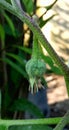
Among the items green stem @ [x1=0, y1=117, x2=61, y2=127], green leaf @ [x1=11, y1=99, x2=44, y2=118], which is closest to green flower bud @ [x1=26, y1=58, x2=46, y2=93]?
green stem @ [x1=0, y1=117, x2=61, y2=127]

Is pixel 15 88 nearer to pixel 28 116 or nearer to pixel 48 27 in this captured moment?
pixel 28 116

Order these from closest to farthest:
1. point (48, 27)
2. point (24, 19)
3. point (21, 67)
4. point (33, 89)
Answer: point (24, 19) < point (33, 89) < point (21, 67) < point (48, 27)

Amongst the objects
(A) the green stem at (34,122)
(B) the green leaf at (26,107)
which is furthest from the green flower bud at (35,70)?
(B) the green leaf at (26,107)

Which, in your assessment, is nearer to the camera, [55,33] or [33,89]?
[33,89]

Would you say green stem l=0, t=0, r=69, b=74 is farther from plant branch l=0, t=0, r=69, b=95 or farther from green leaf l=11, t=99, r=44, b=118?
green leaf l=11, t=99, r=44, b=118

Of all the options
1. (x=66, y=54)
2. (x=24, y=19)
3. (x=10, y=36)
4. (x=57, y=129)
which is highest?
(x=66, y=54)

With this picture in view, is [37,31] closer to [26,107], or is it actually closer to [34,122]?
[34,122]

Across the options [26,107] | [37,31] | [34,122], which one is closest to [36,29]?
[37,31]

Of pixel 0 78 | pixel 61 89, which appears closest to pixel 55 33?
pixel 61 89

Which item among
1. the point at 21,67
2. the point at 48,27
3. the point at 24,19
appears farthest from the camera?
the point at 48,27
